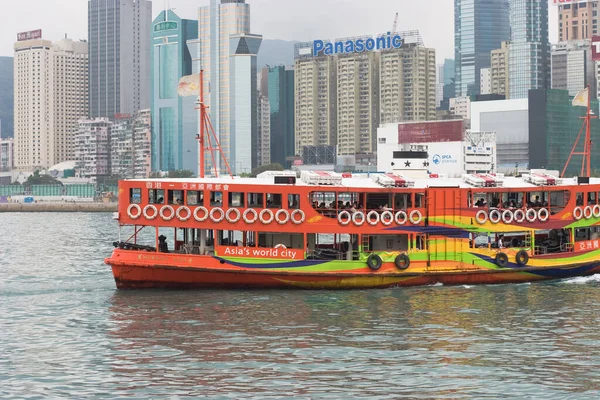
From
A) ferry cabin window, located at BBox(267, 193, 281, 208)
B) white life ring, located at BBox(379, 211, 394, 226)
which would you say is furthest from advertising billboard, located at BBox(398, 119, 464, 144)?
ferry cabin window, located at BBox(267, 193, 281, 208)

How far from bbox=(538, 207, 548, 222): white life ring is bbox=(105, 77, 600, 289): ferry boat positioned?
5 cm

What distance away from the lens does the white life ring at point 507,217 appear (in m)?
35.1

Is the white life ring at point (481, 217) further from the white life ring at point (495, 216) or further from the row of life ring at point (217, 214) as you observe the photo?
the row of life ring at point (217, 214)

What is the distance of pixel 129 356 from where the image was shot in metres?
23.6

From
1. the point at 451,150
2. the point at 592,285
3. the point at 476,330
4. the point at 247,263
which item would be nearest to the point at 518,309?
the point at 476,330

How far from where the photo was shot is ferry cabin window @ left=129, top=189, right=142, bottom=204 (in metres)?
33.2

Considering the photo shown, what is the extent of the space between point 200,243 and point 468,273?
940 cm

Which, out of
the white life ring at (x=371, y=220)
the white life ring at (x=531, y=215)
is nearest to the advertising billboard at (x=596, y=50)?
the white life ring at (x=531, y=215)

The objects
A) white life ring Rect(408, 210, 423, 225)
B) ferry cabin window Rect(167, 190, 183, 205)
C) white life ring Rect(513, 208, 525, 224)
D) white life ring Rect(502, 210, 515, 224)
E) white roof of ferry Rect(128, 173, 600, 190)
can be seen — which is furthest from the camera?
white life ring Rect(513, 208, 525, 224)

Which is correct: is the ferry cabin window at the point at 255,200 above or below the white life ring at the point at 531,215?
above

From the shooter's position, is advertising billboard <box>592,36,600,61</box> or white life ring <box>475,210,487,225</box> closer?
white life ring <box>475,210,487,225</box>

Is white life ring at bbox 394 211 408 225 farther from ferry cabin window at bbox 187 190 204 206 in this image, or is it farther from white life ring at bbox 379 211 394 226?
ferry cabin window at bbox 187 190 204 206

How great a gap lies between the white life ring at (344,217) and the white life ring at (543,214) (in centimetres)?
731

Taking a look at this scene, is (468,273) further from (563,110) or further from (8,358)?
(563,110)
